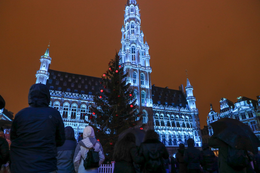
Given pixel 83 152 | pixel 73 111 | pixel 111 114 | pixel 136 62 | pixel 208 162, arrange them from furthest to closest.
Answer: pixel 136 62, pixel 73 111, pixel 111 114, pixel 208 162, pixel 83 152

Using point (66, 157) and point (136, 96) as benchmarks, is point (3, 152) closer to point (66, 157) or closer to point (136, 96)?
point (66, 157)

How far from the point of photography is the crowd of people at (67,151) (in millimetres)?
2211

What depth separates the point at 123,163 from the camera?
148 inches

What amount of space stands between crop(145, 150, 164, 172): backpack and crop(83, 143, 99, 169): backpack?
1.32 metres

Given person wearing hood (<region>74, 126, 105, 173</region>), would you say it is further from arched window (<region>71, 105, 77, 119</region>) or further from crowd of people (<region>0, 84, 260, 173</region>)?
arched window (<region>71, 105, 77, 119</region>)

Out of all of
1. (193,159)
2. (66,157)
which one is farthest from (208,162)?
(66,157)

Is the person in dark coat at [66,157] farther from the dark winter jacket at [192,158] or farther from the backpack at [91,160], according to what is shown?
the dark winter jacket at [192,158]

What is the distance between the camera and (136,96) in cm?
3309

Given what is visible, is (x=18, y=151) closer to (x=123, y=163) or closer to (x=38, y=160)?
(x=38, y=160)

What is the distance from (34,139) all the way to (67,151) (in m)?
2.53

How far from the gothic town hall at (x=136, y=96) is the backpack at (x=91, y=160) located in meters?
25.9

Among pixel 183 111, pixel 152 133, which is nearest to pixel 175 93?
pixel 183 111

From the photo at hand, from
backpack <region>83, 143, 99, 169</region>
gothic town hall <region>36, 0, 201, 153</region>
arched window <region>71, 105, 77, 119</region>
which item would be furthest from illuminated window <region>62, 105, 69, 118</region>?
backpack <region>83, 143, 99, 169</region>

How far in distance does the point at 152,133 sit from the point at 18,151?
110 inches
